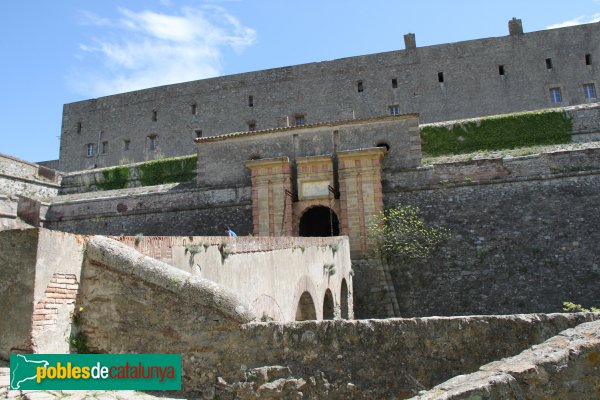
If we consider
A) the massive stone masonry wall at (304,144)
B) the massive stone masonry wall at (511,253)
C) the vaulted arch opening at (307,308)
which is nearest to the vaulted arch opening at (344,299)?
the massive stone masonry wall at (511,253)

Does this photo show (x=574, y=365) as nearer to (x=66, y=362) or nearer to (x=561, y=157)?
(x=66, y=362)

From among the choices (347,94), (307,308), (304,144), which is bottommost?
(307,308)

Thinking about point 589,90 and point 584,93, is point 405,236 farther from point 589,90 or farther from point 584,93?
point 589,90

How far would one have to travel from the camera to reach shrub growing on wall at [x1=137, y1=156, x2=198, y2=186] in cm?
2478

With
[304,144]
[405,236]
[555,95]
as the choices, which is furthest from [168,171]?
[555,95]

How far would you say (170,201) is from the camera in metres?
21.3

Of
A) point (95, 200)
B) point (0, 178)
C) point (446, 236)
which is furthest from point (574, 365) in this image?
point (0, 178)

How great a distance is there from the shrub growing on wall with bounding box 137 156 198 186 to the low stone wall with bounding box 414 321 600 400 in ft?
74.0

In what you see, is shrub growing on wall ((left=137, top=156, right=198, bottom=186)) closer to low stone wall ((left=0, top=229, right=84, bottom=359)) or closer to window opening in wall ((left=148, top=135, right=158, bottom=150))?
window opening in wall ((left=148, top=135, right=158, bottom=150))

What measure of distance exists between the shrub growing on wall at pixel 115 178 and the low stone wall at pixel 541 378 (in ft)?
81.1

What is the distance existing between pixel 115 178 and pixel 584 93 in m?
26.6

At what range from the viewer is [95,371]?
13.6ft

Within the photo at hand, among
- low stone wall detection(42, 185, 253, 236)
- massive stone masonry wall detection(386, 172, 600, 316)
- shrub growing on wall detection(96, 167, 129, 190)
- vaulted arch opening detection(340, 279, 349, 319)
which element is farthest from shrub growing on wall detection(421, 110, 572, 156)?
shrub growing on wall detection(96, 167, 129, 190)

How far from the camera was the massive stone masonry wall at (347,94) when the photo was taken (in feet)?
94.4
